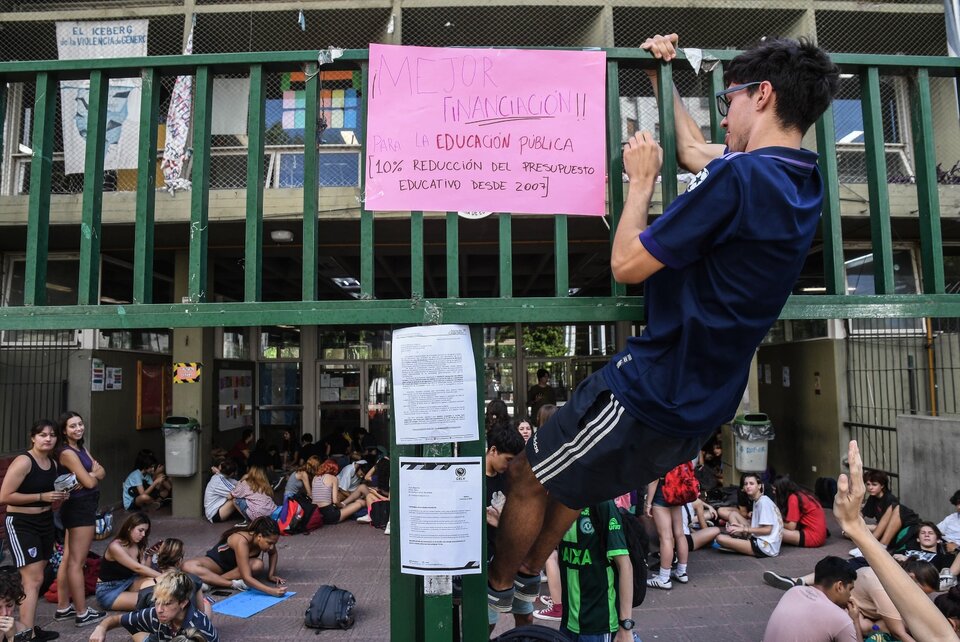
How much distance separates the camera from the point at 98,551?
25.3ft

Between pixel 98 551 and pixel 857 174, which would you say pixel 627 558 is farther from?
pixel 857 174

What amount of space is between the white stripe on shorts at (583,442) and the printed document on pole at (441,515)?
229 mm

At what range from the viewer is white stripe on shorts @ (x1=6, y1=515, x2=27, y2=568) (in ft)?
16.3

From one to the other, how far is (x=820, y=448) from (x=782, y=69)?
10551 mm

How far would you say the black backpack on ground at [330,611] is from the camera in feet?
17.3

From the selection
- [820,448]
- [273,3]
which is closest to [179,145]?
[273,3]

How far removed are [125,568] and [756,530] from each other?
698cm

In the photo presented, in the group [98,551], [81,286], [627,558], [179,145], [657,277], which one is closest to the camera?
[657,277]

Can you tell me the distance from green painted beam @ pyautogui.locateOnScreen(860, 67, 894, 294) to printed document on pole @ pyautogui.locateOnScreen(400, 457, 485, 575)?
1627mm

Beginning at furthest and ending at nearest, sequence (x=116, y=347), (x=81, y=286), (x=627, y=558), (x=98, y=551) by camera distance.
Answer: (x=116, y=347)
(x=98, y=551)
(x=627, y=558)
(x=81, y=286)

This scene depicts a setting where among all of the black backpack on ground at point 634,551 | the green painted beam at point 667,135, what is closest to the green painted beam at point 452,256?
the green painted beam at point 667,135

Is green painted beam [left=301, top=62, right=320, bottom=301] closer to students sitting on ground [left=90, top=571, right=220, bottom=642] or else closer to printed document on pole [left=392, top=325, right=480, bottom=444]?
printed document on pole [left=392, top=325, right=480, bottom=444]

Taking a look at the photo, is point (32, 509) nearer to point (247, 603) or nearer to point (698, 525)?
point (247, 603)

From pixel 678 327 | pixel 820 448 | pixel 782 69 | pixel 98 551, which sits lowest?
pixel 98 551
